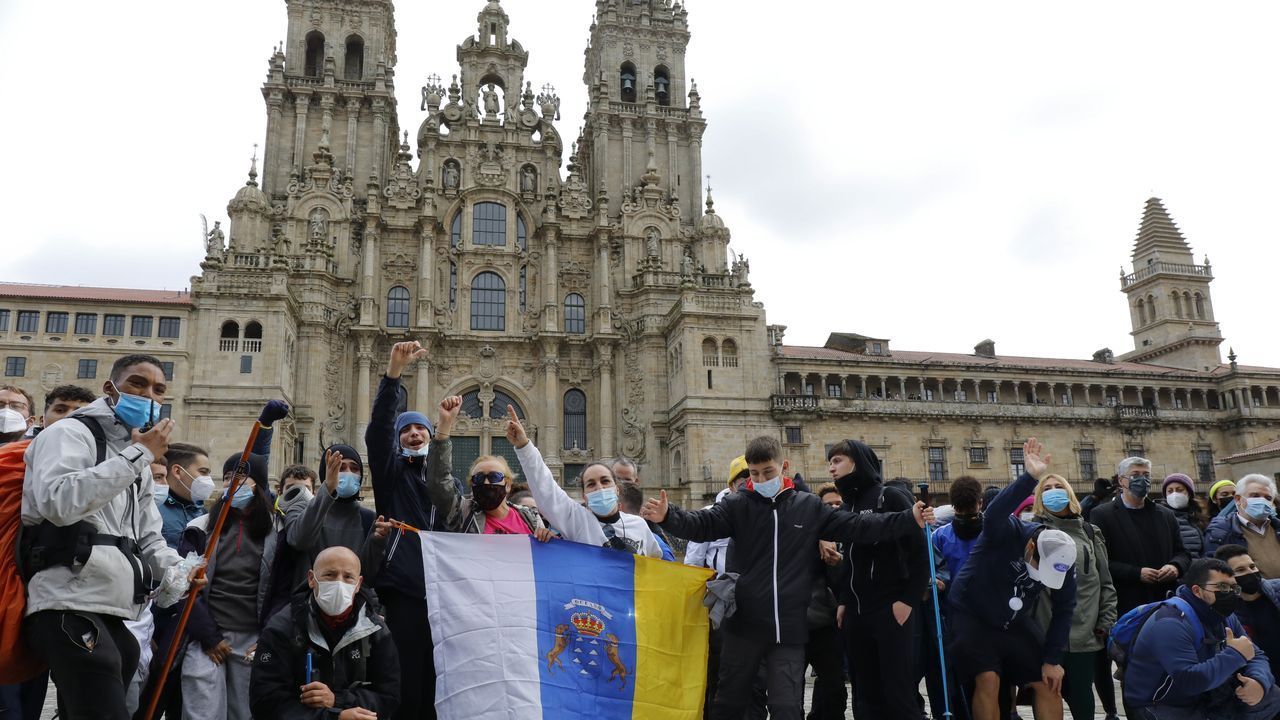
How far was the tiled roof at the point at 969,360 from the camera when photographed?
1763 inches

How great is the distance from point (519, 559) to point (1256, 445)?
53.2 metres

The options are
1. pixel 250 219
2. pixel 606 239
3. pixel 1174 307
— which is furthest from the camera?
pixel 1174 307

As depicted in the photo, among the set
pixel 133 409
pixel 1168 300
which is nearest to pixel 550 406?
pixel 133 409

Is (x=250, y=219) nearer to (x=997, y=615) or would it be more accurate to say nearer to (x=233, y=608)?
(x=233, y=608)

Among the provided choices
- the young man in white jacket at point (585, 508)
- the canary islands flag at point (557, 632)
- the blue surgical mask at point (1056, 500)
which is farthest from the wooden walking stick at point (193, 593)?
the blue surgical mask at point (1056, 500)

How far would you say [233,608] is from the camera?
24.3 feet

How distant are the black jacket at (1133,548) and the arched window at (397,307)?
125 ft

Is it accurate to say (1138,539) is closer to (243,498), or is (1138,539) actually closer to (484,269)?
(243,498)

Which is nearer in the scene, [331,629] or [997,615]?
[331,629]

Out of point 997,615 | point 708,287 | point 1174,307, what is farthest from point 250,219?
point 1174,307

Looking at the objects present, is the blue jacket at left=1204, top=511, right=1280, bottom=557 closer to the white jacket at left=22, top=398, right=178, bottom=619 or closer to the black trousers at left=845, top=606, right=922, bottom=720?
the black trousers at left=845, top=606, right=922, bottom=720

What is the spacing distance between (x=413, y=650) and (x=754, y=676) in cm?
282

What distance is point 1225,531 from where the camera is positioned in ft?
31.1

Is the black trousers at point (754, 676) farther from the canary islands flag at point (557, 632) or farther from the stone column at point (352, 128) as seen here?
the stone column at point (352, 128)
